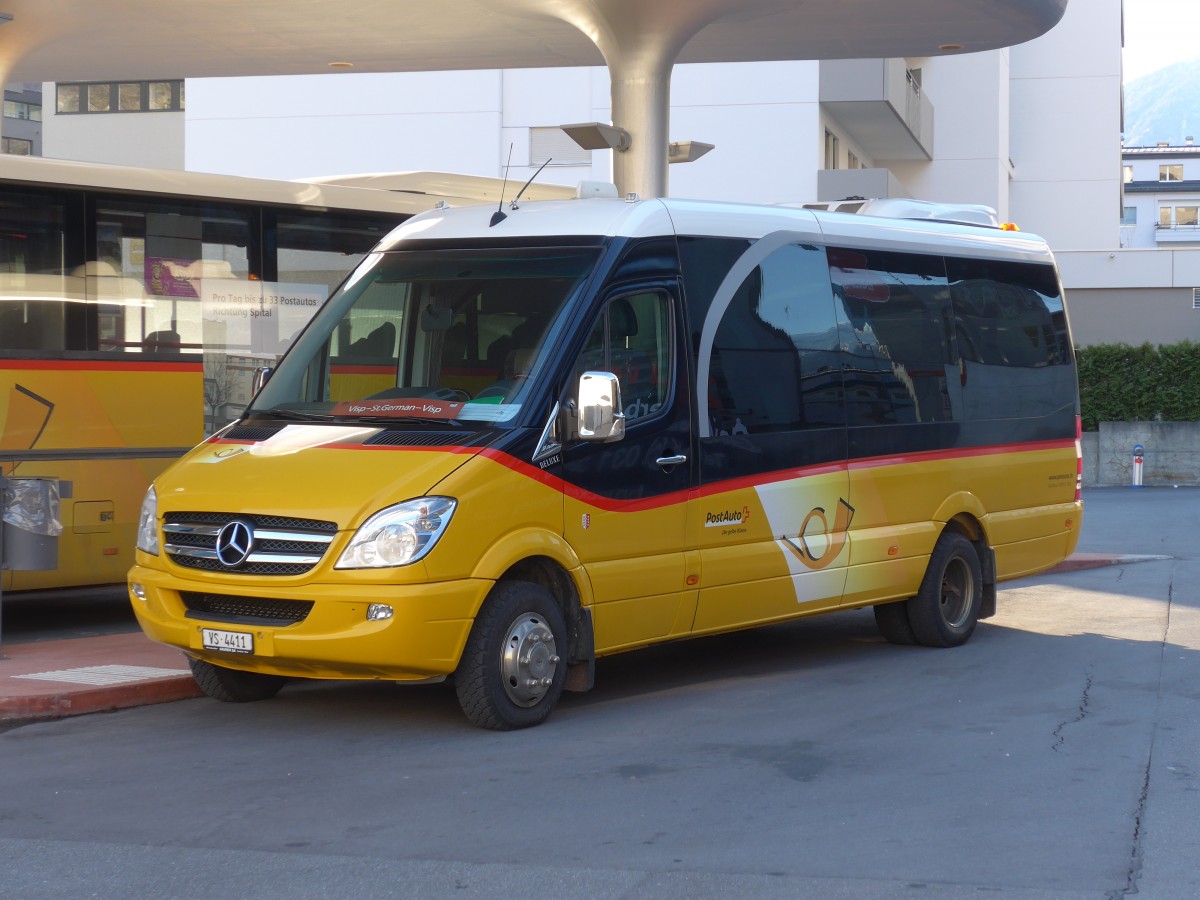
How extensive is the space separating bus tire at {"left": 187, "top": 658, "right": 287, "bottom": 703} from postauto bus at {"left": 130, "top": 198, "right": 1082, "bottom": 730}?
2cm

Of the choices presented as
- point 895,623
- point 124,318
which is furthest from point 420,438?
point 895,623

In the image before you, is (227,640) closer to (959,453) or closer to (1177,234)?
(959,453)

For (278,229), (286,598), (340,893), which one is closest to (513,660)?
(286,598)

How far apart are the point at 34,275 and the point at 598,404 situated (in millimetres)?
5068

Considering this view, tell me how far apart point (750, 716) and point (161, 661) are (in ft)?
12.1

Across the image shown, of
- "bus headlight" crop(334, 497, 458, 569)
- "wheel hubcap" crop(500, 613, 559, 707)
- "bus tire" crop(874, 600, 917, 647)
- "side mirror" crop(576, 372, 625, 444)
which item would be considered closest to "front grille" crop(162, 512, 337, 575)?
"bus headlight" crop(334, 497, 458, 569)

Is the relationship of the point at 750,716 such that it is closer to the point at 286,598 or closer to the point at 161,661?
the point at 286,598

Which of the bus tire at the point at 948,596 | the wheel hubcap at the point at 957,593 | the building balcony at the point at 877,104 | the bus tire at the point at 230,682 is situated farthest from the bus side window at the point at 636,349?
the building balcony at the point at 877,104

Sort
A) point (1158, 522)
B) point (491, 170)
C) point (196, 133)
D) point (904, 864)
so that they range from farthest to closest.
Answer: point (196, 133) → point (491, 170) → point (1158, 522) → point (904, 864)

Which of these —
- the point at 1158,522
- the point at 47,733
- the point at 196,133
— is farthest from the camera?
the point at 196,133

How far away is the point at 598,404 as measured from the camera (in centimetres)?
829

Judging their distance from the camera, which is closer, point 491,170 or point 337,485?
point 337,485

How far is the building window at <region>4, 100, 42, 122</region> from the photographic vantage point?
94312 millimetres

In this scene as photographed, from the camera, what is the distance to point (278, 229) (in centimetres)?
1276
